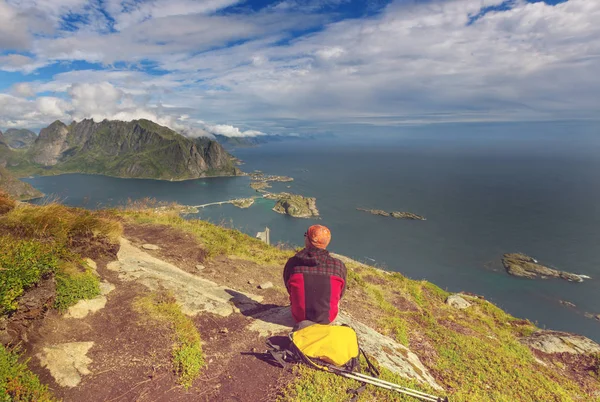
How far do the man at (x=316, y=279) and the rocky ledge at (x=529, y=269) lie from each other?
120 m

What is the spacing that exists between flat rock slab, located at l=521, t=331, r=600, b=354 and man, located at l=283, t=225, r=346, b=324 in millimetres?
13849

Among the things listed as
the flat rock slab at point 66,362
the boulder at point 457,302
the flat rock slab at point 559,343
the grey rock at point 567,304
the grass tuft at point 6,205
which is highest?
the grass tuft at point 6,205

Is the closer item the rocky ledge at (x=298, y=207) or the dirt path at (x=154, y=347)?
the dirt path at (x=154, y=347)

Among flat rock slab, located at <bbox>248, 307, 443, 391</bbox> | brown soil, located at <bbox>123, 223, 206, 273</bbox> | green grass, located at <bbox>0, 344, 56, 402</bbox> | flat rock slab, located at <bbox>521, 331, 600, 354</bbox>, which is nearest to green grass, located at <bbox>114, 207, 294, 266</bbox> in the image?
brown soil, located at <bbox>123, 223, 206, 273</bbox>

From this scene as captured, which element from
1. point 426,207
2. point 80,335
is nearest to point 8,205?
point 80,335

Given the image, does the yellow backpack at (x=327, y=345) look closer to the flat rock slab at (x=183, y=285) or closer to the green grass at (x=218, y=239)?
the flat rock slab at (x=183, y=285)

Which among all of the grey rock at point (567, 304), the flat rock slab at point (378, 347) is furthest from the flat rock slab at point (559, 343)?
the grey rock at point (567, 304)

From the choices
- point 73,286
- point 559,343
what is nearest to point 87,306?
point 73,286

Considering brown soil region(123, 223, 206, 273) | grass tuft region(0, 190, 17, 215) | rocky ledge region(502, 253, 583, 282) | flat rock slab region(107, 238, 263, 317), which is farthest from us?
rocky ledge region(502, 253, 583, 282)

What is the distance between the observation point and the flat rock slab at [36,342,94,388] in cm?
566

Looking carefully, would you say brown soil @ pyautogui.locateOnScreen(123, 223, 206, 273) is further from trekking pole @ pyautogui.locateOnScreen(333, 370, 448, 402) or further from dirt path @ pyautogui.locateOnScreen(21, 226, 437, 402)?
trekking pole @ pyautogui.locateOnScreen(333, 370, 448, 402)

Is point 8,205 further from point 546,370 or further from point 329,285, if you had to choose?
point 546,370

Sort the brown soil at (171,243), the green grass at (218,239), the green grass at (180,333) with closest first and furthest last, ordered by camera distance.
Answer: the green grass at (180,333) < the brown soil at (171,243) < the green grass at (218,239)

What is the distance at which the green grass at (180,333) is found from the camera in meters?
6.24
